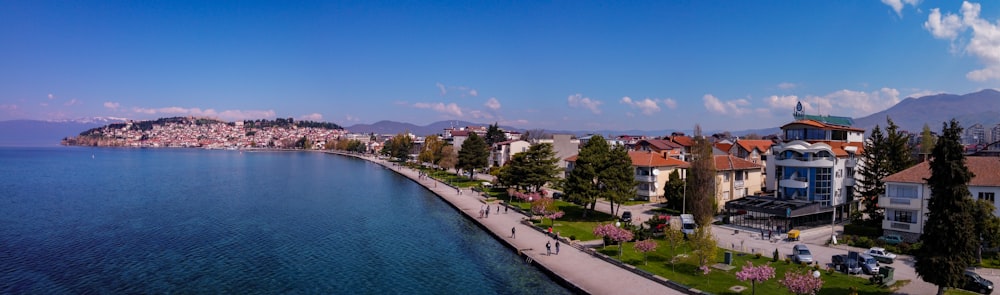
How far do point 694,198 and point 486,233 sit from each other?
15.8 m

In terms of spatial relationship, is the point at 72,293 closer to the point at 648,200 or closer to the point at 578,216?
the point at 578,216

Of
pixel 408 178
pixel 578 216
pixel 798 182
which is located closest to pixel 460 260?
pixel 578 216

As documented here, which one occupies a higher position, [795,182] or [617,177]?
[795,182]

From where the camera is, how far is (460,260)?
3378cm

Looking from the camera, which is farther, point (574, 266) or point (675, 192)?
point (675, 192)

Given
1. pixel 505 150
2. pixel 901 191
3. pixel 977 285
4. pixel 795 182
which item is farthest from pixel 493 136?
pixel 977 285

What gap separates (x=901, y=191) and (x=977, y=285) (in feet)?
43.8

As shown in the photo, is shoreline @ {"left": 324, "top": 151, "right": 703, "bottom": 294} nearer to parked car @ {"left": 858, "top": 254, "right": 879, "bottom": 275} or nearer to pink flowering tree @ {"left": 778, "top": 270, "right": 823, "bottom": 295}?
pink flowering tree @ {"left": 778, "top": 270, "right": 823, "bottom": 295}

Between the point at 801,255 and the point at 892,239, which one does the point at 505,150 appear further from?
the point at 801,255

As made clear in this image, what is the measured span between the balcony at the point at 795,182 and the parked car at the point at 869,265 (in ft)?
52.0

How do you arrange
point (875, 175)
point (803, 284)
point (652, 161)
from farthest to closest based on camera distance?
point (652, 161), point (875, 175), point (803, 284)

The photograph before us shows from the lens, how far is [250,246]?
37875 millimetres

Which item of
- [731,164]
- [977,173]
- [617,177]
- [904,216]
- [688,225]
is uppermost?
[977,173]

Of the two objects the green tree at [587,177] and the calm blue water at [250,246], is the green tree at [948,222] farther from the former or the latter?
the green tree at [587,177]
